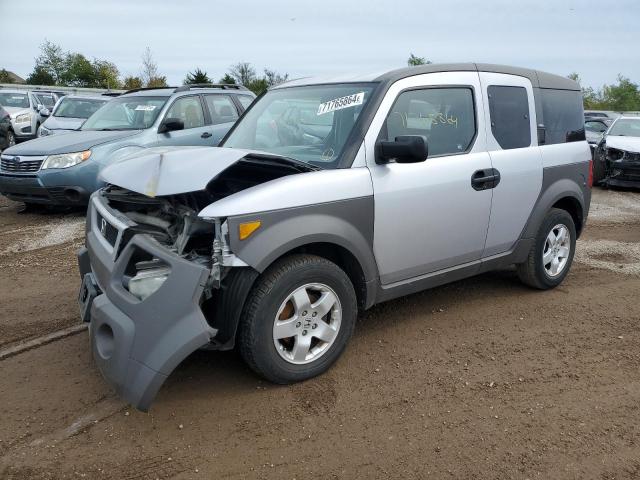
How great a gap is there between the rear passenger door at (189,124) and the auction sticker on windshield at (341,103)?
15.5 feet

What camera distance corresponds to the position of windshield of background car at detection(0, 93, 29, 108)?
56.4ft

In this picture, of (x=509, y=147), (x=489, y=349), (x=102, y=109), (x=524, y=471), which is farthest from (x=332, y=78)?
(x=102, y=109)

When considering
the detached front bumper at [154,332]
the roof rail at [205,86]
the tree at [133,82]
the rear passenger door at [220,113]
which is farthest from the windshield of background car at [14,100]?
the tree at [133,82]

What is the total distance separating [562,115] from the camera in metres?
4.98

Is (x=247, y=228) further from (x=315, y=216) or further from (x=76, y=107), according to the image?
(x=76, y=107)

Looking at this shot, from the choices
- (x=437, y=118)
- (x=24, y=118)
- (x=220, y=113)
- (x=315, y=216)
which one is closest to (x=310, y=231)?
(x=315, y=216)

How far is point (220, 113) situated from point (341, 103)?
5571 millimetres

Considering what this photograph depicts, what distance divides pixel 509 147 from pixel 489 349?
158 centimetres

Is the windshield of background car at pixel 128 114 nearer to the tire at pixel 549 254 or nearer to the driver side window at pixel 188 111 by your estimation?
the driver side window at pixel 188 111

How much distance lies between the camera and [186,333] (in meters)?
2.80

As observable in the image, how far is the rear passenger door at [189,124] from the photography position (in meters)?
8.27

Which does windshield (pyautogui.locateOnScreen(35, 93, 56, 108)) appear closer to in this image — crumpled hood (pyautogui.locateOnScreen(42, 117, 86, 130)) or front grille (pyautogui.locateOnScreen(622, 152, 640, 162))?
crumpled hood (pyautogui.locateOnScreen(42, 117, 86, 130))

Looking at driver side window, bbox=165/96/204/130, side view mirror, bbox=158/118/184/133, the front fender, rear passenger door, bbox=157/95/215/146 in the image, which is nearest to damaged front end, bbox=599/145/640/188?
rear passenger door, bbox=157/95/215/146

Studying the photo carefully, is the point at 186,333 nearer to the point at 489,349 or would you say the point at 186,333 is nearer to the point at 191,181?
the point at 191,181
